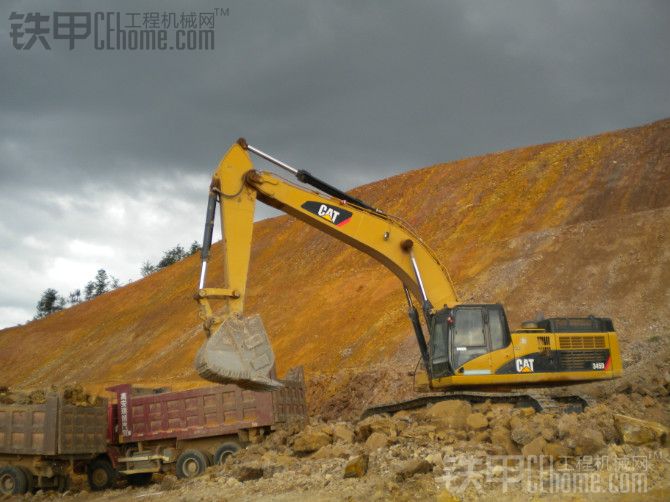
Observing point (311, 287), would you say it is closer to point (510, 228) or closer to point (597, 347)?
point (510, 228)

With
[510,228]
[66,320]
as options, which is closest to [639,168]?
[510,228]

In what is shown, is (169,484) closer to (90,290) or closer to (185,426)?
(185,426)

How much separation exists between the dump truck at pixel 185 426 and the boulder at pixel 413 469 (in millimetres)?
6047

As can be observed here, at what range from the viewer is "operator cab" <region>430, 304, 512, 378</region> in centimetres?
1358

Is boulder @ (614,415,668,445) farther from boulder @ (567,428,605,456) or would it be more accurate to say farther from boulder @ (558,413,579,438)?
boulder @ (558,413,579,438)

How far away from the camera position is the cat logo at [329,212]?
1395cm

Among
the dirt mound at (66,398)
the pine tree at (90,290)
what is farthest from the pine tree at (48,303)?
the dirt mound at (66,398)

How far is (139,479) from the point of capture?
1689 centimetres

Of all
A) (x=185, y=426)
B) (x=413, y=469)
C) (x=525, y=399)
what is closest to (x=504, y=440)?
(x=413, y=469)

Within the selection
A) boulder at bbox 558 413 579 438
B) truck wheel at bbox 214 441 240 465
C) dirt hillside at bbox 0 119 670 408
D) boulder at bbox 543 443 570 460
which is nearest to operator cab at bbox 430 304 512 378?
boulder at bbox 558 413 579 438

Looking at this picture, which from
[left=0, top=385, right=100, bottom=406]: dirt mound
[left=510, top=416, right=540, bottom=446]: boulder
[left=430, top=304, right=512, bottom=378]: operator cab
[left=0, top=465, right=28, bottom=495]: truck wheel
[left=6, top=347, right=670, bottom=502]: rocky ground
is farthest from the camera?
[left=0, top=385, right=100, bottom=406]: dirt mound

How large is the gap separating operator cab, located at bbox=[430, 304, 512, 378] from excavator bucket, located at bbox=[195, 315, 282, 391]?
374cm

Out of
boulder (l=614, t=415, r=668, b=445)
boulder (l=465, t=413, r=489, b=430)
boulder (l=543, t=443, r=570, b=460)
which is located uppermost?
boulder (l=465, t=413, r=489, b=430)

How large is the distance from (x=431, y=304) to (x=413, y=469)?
5.49 m
